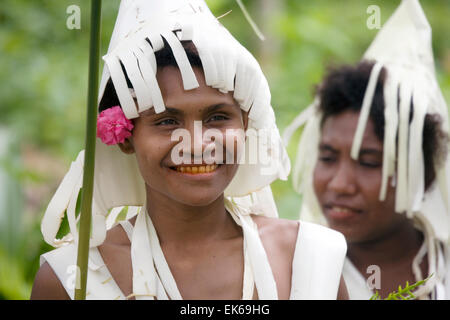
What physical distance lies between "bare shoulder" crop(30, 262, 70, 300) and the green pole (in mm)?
390

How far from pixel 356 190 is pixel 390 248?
192 mm

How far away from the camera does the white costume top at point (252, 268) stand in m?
1.39

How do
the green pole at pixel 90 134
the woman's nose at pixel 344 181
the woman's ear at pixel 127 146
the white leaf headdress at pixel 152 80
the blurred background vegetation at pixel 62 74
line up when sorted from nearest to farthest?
1. the green pole at pixel 90 134
2. the white leaf headdress at pixel 152 80
3. the woman's ear at pixel 127 146
4. the woman's nose at pixel 344 181
5. the blurred background vegetation at pixel 62 74

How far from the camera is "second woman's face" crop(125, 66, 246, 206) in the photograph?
4.45ft

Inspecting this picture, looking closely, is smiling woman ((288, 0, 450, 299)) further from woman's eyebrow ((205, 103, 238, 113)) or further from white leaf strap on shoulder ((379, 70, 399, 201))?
woman's eyebrow ((205, 103, 238, 113))

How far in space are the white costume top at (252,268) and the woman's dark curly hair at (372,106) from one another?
69 cm

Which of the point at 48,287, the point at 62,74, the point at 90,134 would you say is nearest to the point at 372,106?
the point at 48,287

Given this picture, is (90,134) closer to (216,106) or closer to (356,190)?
(216,106)

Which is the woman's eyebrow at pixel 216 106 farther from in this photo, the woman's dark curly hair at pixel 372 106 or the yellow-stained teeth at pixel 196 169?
the woman's dark curly hair at pixel 372 106

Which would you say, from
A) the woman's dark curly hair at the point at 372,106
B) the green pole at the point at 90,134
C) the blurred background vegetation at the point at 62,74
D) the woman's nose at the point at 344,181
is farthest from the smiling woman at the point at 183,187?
the blurred background vegetation at the point at 62,74

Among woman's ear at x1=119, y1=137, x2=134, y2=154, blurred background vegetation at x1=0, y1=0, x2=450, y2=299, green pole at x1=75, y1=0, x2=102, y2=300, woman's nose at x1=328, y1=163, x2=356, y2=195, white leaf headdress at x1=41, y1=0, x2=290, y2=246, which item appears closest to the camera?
green pole at x1=75, y1=0, x2=102, y2=300

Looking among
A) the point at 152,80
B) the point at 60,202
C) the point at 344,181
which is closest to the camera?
the point at 152,80

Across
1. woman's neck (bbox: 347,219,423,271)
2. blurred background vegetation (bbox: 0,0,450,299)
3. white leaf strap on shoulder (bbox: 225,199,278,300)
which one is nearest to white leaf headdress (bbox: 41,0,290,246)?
white leaf strap on shoulder (bbox: 225,199,278,300)

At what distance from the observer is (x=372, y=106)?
7.03 feet
